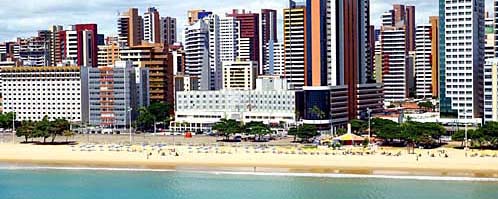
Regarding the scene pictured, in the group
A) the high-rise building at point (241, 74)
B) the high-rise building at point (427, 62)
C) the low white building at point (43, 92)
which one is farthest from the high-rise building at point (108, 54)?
the high-rise building at point (427, 62)

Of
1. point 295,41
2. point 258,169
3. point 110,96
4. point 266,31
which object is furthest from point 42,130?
point 266,31

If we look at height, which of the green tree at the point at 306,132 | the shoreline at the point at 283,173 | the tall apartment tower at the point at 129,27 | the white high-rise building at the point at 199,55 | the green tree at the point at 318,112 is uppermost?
the tall apartment tower at the point at 129,27

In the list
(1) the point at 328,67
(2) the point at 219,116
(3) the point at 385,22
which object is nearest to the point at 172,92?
(2) the point at 219,116

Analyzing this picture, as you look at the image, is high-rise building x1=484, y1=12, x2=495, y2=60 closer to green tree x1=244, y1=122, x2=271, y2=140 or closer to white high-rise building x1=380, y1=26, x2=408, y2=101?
green tree x1=244, y1=122, x2=271, y2=140

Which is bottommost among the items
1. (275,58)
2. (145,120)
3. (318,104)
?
(145,120)

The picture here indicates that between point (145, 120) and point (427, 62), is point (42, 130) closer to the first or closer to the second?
point (145, 120)

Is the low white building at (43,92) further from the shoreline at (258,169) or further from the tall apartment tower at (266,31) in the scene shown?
the tall apartment tower at (266,31)

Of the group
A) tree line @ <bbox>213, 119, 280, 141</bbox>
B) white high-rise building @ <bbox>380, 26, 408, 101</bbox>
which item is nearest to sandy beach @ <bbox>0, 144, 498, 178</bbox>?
tree line @ <bbox>213, 119, 280, 141</bbox>
